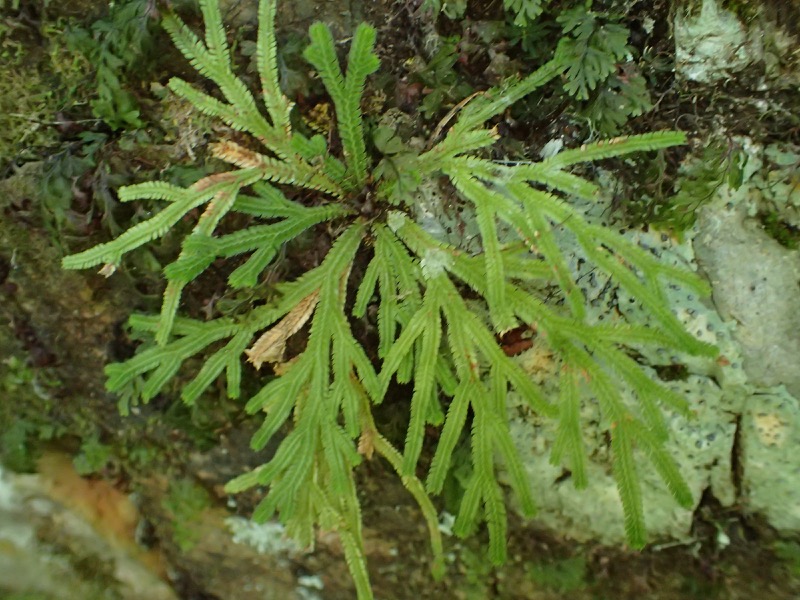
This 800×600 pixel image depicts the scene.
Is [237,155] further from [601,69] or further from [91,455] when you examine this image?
[91,455]

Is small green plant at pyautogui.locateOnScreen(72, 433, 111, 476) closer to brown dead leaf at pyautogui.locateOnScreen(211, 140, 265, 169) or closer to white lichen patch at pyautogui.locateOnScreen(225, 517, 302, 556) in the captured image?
white lichen patch at pyautogui.locateOnScreen(225, 517, 302, 556)

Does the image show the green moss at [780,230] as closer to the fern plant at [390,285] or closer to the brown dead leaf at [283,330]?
the fern plant at [390,285]

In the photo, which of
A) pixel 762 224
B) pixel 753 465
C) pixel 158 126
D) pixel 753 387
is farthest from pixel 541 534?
pixel 158 126

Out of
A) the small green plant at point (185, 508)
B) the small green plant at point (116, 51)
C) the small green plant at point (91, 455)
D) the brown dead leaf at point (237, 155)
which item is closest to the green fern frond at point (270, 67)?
the brown dead leaf at point (237, 155)

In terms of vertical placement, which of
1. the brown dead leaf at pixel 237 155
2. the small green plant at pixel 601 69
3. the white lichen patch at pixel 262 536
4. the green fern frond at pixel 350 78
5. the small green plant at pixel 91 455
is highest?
the small green plant at pixel 601 69

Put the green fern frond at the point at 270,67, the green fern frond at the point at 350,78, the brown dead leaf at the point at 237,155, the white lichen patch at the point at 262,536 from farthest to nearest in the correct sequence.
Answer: the white lichen patch at the point at 262,536 → the brown dead leaf at the point at 237,155 → the green fern frond at the point at 270,67 → the green fern frond at the point at 350,78

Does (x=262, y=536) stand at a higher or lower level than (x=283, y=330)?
lower

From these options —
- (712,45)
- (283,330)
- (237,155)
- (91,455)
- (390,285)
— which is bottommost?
(91,455)

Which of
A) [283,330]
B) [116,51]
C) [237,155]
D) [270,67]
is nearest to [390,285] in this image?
[283,330]
